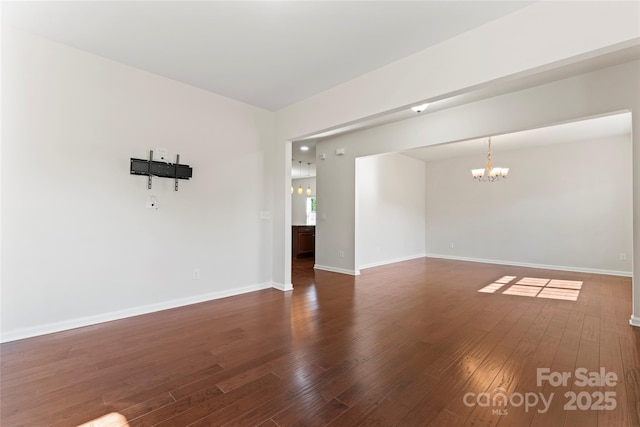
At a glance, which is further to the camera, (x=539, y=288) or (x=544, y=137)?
(x=544, y=137)

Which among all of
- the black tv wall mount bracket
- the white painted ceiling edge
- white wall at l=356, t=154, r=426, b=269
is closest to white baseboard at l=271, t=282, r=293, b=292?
white wall at l=356, t=154, r=426, b=269

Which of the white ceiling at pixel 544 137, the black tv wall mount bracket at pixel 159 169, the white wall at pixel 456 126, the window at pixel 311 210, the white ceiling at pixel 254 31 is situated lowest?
the window at pixel 311 210

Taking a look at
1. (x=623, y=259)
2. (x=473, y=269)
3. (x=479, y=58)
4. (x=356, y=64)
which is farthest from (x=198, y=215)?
(x=623, y=259)

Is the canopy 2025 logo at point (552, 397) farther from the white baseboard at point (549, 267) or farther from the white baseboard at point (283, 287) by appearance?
the white baseboard at point (549, 267)

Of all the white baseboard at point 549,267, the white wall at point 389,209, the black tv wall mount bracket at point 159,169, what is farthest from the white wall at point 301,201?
the black tv wall mount bracket at point 159,169

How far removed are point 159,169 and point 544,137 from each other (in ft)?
23.4

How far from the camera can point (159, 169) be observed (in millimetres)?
3484

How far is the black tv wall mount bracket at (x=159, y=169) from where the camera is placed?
3336mm

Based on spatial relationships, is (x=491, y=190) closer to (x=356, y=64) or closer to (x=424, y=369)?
(x=356, y=64)

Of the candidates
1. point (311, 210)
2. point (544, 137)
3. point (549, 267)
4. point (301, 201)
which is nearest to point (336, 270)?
point (549, 267)

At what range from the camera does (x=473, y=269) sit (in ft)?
21.3

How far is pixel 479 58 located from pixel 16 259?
15.2 ft

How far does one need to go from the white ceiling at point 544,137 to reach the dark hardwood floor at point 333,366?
3.09 meters

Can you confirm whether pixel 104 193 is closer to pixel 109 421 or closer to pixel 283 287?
pixel 109 421
